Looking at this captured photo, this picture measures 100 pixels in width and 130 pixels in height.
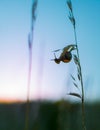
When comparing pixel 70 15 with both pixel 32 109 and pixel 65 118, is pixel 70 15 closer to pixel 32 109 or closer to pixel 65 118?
pixel 32 109

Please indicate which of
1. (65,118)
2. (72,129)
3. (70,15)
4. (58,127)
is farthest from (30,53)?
(72,129)

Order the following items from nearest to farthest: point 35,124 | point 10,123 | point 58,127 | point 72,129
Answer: point 35,124
point 58,127
point 10,123
point 72,129

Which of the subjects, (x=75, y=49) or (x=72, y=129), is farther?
(x=72, y=129)

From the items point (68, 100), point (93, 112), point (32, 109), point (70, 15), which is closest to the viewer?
point (70, 15)

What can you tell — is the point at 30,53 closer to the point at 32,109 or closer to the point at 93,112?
the point at 32,109

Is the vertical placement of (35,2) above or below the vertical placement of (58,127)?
above

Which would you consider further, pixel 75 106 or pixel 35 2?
pixel 75 106

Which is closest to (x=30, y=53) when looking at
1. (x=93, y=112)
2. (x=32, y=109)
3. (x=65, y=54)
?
(x=65, y=54)

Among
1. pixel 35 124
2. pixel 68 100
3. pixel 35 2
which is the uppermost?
pixel 35 2

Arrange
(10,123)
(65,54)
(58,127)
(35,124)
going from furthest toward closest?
1. (10,123)
2. (58,127)
3. (35,124)
4. (65,54)
